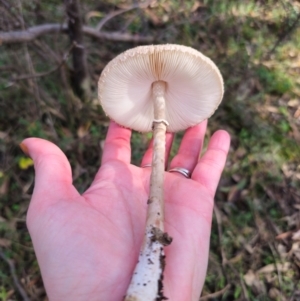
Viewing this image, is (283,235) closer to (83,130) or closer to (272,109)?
(272,109)

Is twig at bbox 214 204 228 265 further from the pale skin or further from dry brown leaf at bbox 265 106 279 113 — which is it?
dry brown leaf at bbox 265 106 279 113

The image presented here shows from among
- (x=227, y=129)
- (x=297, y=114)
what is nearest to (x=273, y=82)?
(x=297, y=114)

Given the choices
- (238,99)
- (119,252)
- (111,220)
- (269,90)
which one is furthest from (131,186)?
(269,90)

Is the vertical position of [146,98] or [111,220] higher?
[146,98]

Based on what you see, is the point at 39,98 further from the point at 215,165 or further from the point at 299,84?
the point at 299,84

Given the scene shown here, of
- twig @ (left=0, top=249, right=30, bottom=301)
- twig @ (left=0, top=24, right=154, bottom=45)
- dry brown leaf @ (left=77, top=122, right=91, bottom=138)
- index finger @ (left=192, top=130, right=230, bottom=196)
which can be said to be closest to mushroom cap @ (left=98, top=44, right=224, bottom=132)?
index finger @ (left=192, top=130, right=230, bottom=196)

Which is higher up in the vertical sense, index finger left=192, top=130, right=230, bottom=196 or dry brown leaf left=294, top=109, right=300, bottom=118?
index finger left=192, top=130, right=230, bottom=196
